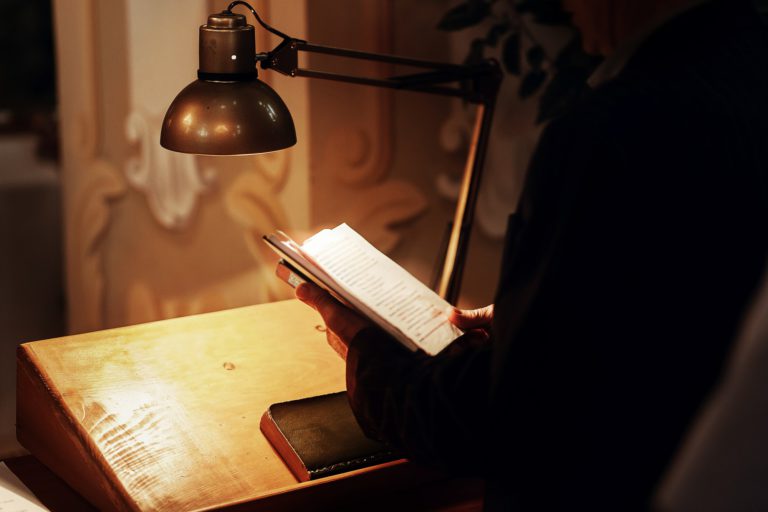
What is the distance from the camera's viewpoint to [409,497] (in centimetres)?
151

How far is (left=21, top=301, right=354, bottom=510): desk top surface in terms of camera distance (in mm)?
1388

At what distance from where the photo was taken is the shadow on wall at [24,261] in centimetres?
350

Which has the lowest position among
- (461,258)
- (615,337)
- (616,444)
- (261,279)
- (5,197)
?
(5,197)

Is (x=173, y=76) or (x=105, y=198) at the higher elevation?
(x=173, y=76)

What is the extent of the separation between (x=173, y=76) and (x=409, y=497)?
132cm

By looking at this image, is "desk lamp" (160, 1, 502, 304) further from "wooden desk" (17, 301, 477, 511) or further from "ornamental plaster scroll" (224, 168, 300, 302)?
"ornamental plaster scroll" (224, 168, 300, 302)

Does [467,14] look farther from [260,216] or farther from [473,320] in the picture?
[473,320]

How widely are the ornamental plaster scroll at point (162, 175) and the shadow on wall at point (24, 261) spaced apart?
1.01 meters

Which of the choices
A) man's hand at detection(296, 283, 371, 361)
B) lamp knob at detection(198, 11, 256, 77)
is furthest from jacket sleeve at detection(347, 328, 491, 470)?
lamp knob at detection(198, 11, 256, 77)

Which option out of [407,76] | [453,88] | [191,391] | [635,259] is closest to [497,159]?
[453,88]

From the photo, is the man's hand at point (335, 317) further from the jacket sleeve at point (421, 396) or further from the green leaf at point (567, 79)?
the green leaf at point (567, 79)

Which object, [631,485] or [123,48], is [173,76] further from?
[631,485]

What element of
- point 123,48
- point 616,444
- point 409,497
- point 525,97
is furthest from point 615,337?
point 123,48

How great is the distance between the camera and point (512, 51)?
2238 mm
